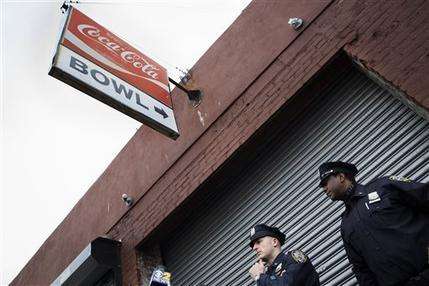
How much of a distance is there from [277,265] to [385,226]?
88 centimetres

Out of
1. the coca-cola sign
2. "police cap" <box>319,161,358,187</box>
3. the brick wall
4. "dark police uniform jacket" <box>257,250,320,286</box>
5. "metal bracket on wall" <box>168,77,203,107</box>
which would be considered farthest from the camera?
"metal bracket on wall" <box>168,77,203,107</box>

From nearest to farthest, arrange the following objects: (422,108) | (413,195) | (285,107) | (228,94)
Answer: (413,195) → (422,108) → (285,107) → (228,94)

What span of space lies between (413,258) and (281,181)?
2.53m

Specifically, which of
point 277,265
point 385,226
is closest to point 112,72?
point 277,265

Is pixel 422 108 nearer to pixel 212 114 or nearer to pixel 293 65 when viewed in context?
pixel 293 65

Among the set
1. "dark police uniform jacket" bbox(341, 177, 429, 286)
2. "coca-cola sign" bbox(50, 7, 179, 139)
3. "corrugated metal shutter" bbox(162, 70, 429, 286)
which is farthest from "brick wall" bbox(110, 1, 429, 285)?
"dark police uniform jacket" bbox(341, 177, 429, 286)

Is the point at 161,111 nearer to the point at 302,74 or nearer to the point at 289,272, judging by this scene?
the point at 302,74

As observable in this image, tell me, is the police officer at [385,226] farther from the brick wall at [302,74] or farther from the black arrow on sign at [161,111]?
the black arrow on sign at [161,111]

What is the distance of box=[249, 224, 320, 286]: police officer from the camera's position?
3410 mm

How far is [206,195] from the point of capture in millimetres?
6344

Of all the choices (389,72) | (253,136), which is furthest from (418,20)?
(253,136)

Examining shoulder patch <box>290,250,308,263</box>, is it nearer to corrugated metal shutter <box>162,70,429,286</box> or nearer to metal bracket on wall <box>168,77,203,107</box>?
corrugated metal shutter <box>162,70,429,286</box>

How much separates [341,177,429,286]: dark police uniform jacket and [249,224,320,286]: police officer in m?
0.41

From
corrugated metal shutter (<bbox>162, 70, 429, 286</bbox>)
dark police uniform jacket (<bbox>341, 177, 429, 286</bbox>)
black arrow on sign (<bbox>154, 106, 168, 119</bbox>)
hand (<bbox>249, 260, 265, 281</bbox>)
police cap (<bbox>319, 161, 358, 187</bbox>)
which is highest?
black arrow on sign (<bbox>154, 106, 168, 119</bbox>)
